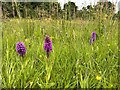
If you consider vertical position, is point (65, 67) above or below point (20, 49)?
below

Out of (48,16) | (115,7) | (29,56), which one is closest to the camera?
(29,56)

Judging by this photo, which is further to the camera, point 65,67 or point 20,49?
point 65,67

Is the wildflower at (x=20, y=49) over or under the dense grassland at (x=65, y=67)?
over

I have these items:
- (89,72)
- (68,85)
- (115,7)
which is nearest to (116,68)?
(89,72)

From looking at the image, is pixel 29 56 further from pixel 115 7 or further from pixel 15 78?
pixel 115 7

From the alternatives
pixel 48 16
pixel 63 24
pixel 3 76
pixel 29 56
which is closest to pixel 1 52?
pixel 29 56

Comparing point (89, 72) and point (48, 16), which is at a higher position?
point (48, 16)

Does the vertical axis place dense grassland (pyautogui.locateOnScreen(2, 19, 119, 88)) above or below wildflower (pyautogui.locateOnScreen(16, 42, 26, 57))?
below

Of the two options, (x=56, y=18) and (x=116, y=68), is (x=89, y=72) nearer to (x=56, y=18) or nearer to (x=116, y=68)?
(x=116, y=68)

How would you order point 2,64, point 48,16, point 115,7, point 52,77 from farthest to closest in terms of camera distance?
point 48,16, point 115,7, point 2,64, point 52,77

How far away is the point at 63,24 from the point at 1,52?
0.95m

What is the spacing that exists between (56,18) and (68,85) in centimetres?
167

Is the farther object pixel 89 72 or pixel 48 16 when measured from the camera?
pixel 48 16

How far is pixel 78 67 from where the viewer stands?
62.2 inches
